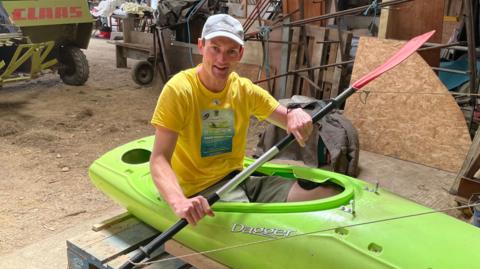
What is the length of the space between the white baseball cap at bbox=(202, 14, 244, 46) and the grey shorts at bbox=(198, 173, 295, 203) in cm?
58

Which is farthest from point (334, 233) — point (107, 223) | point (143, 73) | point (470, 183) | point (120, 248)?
point (143, 73)

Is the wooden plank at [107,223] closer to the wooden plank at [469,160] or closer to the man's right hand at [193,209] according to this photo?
the man's right hand at [193,209]

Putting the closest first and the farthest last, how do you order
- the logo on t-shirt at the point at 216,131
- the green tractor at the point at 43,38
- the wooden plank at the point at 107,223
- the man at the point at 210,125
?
the man at the point at 210,125 → the logo on t-shirt at the point at 216,131 → the wooden plank at the point at 107,223 → the green tractor at the point at 43,38

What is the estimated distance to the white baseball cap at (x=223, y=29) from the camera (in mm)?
1591

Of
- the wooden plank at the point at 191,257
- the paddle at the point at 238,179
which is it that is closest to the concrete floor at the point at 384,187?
the wooden plank at the point at 191,257

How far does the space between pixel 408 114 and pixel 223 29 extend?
2.74 meters

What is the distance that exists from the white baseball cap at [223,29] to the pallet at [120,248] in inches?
34.1

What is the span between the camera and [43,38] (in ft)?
18.6

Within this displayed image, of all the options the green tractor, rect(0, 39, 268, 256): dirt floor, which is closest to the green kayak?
rect(0, 39, 268, 256): dirt floor

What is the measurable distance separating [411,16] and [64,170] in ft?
10.9

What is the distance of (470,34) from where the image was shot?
348 centimetres

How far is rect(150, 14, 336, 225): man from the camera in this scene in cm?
158

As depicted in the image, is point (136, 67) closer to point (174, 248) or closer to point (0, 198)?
point (0, 198)

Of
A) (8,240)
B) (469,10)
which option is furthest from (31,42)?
(469,10)
